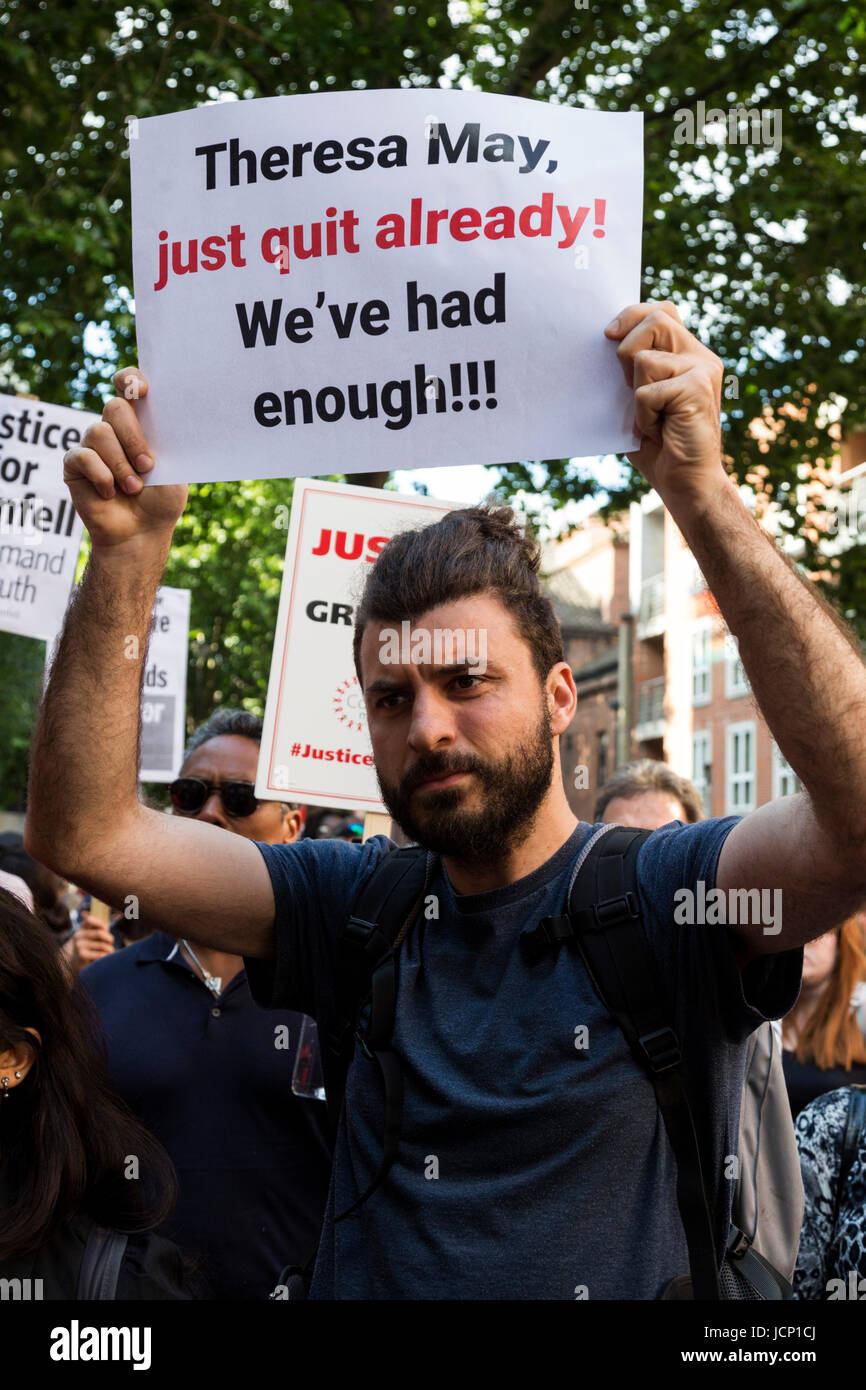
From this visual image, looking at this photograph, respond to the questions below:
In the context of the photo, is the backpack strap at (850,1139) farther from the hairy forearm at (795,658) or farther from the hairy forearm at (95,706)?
the hairy forearm at (95,706)

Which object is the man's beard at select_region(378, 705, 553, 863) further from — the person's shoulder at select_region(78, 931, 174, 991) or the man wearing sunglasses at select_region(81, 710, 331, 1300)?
the person's shoulder at select_region(78, 931, 174, 991)

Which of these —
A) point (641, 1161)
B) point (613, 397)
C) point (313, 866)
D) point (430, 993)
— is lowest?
point (641, 1161)

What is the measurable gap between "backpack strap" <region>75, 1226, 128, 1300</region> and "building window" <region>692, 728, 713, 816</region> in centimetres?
3437

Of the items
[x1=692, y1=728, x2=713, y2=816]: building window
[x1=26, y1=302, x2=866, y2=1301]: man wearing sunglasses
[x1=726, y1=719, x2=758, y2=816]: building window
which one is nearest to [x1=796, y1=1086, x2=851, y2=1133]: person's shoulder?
[x1=26, y1=302, x2=866, y2=1301]: man wearing sunglasses

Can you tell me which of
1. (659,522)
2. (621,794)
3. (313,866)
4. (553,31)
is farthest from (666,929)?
(659,522)

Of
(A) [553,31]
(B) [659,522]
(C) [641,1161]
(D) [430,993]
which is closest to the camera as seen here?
(C) [641,1161]

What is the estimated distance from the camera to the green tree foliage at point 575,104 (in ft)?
30.5

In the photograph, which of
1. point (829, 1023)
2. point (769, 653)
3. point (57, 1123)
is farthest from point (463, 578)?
point (829, 1023)

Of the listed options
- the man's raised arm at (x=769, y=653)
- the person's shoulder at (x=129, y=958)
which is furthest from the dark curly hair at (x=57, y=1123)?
the person's shoulder at (x=129, y=958)

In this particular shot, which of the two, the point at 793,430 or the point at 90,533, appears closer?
the point at 90,533

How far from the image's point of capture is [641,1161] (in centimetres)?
197

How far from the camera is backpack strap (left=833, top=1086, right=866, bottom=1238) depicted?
328 cm

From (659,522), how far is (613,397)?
129ft

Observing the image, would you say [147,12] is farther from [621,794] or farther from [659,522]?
[659,522]
